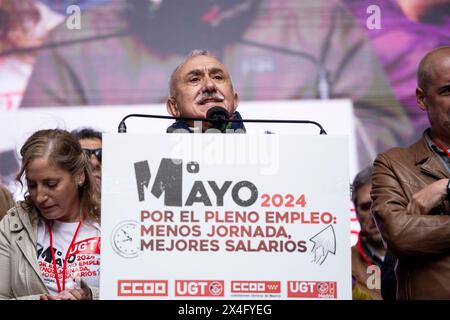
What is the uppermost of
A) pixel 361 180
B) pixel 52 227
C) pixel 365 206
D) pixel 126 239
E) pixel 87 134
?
pixel 87 134

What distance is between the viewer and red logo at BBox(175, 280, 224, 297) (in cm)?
270

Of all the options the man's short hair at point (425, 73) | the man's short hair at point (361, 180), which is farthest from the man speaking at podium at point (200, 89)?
the man's short hair at point (361, 180)

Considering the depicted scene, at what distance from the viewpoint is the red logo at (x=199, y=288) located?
2.70m

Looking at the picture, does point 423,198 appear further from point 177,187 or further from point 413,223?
point 177,187

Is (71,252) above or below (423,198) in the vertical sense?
below

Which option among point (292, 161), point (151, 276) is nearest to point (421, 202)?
point (292, 161)

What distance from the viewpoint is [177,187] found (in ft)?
9.00

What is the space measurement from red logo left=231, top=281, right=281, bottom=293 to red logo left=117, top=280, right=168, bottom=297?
227 millimetres

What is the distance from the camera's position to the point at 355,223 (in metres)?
5.42

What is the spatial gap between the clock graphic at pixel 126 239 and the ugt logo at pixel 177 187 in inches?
3.8

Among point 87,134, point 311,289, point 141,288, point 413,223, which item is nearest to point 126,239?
point 141,288

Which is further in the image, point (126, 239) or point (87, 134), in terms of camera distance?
point (87, 134)

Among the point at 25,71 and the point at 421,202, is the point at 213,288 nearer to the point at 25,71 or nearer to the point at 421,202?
the point at 421,202

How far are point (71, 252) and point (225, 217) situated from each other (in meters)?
0.74
